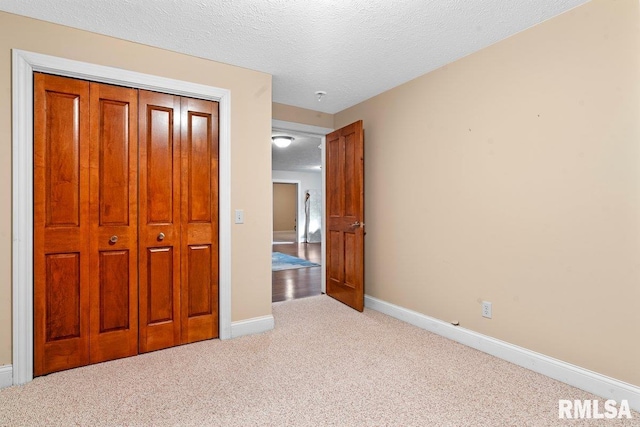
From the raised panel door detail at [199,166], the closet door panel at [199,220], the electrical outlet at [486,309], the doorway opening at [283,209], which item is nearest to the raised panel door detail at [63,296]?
the closet door panel at [199,220]

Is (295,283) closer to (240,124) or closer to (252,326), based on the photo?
(252,326)

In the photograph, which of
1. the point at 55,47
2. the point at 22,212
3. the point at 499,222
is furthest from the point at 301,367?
the point at 55,47

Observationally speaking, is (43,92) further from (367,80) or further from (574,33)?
(574,33)

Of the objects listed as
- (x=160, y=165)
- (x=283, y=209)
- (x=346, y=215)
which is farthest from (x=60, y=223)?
(x=283, y=209)

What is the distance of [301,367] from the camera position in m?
2.30

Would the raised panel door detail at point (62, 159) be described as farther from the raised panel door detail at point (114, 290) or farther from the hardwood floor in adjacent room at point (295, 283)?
the hardwood floor in adjacent room at point (295, 283)

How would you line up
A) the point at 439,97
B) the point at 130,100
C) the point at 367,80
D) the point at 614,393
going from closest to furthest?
1. the point at 614,393
2. the point at 130,100
3. the point at 439,97
4. the point at 367,80

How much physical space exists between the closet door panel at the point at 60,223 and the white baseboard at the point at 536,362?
2.81 m

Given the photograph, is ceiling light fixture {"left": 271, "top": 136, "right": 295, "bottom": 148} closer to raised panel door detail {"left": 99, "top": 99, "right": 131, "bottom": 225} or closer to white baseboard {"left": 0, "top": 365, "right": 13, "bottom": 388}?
raised panel door detail {"left": 99, "top": 99, "right": 131, "bottom": 225}

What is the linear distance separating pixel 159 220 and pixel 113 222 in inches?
12.3

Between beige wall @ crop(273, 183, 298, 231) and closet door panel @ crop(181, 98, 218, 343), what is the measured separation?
9.95 metres

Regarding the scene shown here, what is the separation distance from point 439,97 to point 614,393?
2444 mm

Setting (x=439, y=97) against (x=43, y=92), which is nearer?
(x=43, y=92)

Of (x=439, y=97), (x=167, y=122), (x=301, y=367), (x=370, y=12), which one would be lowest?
(x=301, y=367)
